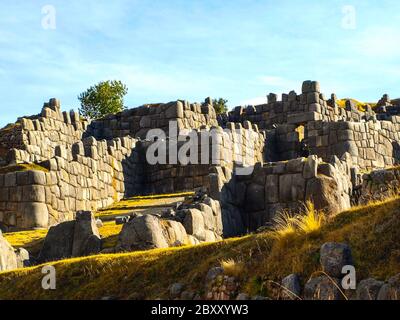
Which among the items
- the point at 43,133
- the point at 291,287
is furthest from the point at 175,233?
the point at 43,133

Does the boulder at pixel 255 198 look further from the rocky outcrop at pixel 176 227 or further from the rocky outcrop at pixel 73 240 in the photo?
the rocky outcrop at pixel 73 240

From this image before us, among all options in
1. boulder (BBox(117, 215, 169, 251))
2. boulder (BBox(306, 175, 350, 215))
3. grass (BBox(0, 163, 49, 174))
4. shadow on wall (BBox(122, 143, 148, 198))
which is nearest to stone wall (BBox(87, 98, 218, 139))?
shadow on wall (BBox(122, 143, 148, 198))

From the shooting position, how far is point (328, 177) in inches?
1043

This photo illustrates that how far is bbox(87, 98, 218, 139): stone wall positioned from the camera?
45.5m

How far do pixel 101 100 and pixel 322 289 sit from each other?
194ft

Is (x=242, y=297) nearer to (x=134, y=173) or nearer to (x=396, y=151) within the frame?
(x=134, y=173)

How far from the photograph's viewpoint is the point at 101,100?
7112 cm

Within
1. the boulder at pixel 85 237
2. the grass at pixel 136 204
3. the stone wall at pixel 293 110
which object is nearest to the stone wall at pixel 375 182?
the grass at pixel 136 204

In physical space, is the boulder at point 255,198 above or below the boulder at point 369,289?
above

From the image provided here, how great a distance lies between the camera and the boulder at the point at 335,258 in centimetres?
1355

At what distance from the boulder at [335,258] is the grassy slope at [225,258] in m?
0.19

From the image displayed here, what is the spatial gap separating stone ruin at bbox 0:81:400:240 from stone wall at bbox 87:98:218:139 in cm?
7
